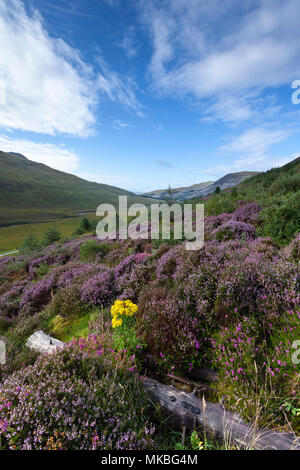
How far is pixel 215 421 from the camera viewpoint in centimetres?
227

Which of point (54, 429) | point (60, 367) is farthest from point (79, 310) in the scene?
point (54, 429)

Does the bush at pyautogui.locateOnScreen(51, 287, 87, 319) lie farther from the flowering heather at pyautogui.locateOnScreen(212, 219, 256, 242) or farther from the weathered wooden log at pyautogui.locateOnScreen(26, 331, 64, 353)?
the flowering heather at pyautogui.locateOnScreen(212, 219, 256, 242)

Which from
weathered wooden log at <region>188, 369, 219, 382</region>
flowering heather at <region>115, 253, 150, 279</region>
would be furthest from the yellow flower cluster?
flowering heather at <region>115, 253, 150, 279</region>

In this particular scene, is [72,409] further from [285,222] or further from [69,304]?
[285,222]

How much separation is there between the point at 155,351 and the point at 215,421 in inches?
45.9

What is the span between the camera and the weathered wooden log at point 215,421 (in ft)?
6.35

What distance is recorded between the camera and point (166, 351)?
10.1ft

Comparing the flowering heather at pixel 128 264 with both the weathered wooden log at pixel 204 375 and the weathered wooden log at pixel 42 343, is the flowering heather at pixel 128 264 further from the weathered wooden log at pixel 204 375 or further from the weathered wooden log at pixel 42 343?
the weathered wooden log at pixel 204 375

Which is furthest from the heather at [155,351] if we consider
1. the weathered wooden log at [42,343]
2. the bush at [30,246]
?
the bush at [30,246]

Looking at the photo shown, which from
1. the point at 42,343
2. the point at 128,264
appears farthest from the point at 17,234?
the point at 42,343

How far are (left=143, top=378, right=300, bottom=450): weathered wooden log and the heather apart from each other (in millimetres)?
124

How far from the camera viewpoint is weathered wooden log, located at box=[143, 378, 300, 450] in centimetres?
194

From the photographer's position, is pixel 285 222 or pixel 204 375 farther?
pixel 285 222
